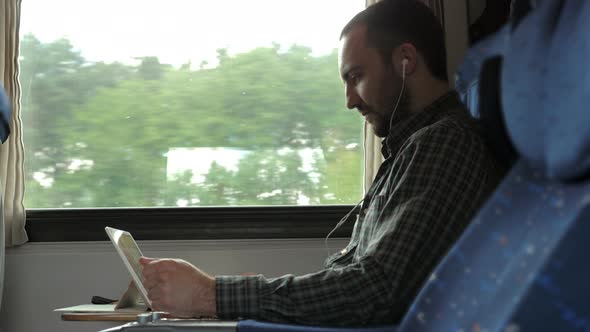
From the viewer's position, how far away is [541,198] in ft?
2.24

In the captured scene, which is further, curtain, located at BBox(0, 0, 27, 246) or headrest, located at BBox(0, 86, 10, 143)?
curtain, located at BBox(0, 0, 27, 246)

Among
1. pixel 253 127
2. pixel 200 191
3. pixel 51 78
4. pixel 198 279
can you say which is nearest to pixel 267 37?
pixel 253 127

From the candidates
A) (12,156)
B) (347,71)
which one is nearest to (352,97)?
(347,71)

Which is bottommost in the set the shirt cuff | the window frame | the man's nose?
the shirt cuff

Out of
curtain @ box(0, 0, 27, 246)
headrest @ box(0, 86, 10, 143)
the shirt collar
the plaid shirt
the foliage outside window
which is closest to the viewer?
the plaid shirt

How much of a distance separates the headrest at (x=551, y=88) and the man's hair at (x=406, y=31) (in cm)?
101

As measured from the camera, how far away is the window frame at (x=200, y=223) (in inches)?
104

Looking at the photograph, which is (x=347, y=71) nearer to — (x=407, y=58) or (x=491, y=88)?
(x=407, y=58)

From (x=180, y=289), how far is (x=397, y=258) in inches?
15.1

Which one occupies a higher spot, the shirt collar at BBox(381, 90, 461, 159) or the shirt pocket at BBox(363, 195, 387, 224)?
the shirt collar at BBox(381, 90, 461, 159)

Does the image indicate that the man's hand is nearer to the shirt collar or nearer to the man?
the man

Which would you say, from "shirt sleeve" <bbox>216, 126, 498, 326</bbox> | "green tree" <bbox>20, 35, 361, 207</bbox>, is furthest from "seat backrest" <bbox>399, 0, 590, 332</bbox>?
"green tree" <bbox>20, 35, 361, 207</bbox>

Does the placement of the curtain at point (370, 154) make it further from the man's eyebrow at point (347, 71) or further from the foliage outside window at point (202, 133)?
the man's eyebrow at point (347, 71)

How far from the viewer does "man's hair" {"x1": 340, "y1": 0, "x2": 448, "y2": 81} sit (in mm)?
1684
